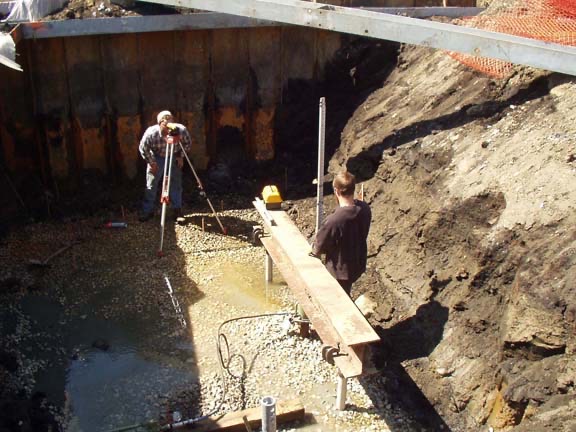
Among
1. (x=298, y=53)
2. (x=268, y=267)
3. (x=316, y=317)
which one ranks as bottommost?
(x=268, y=267)

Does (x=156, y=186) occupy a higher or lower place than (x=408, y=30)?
lower

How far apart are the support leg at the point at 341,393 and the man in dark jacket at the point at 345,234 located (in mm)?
1103

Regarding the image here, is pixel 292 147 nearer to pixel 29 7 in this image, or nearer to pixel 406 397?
pixel 29 7

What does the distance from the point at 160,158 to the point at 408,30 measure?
13.1 feet

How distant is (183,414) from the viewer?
22.4 ft

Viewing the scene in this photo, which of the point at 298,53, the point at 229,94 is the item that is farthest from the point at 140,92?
the point at 298,53

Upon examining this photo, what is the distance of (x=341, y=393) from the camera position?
684 cm

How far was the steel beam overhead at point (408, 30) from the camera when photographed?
26.1 feet

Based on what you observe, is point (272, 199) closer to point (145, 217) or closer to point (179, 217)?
point (179, 217)

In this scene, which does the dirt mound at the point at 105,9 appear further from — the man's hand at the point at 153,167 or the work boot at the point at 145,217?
the work boot at the point at 145,217

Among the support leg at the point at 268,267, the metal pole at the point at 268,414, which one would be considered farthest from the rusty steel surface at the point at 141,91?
the metal pole at the point at 268,414

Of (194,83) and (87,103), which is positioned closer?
(87,103)

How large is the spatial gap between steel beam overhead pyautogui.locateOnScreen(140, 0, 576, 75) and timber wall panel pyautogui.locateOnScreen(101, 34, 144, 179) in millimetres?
940

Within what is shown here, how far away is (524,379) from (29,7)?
853 cm
